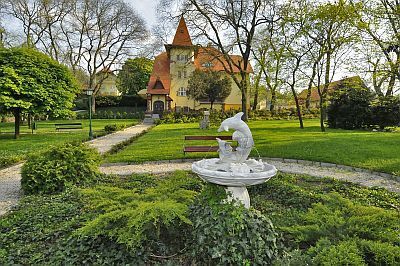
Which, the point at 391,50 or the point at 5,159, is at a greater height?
the point at 391,50

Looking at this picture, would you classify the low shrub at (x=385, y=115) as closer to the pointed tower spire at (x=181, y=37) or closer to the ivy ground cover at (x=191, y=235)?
the ivy ground cover at (x=191, y=235)

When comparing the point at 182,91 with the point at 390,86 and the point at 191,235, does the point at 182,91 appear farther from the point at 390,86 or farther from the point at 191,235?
the point at 191,235

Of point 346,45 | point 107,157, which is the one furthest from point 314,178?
point 346,45

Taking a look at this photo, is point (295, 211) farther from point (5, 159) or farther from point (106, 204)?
point (5, 159)

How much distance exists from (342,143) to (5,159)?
14.2 meters

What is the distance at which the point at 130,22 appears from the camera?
37062 millimetres

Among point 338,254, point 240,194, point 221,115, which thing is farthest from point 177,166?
point 221,115

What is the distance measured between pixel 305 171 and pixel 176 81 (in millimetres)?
35763

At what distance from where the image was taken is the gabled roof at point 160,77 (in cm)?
4028

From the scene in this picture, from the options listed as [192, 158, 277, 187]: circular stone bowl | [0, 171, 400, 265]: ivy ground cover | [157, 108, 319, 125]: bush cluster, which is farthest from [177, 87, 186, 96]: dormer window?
[192, 158, 277, 187]: circular stone bowl

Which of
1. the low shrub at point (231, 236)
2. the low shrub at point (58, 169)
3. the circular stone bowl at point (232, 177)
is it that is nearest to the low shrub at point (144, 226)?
the low shrub at point (231, 236)

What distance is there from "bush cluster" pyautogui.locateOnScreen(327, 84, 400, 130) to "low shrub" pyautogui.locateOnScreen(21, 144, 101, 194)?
19.5 meters

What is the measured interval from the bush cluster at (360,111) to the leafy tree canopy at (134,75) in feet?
83.6

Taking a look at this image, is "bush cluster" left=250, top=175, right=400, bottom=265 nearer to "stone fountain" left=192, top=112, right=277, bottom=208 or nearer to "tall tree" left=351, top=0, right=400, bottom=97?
"stone fountain" left=192, top=112, right=277, bottom=208
